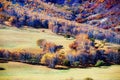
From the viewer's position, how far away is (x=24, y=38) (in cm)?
545

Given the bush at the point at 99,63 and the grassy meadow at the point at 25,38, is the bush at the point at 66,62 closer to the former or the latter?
the grassy meadow at the point at 25,38

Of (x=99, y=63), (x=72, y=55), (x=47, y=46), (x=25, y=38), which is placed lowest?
(x=99, y=63)

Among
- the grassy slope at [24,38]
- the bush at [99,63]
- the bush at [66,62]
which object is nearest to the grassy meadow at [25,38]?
the grassy slope at [24,38]

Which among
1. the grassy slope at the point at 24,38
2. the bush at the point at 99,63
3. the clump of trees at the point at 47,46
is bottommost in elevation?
the bush at the point at 99,63

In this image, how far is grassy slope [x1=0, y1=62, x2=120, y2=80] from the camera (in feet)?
17.4

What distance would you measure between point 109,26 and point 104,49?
1.09ft

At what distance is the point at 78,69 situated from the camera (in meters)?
5.54

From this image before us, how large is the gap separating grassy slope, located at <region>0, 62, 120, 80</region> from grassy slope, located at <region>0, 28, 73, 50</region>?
24cm

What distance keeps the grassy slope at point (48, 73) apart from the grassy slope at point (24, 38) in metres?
0.24

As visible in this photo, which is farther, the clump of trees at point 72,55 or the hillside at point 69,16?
the hillside at point 69,16

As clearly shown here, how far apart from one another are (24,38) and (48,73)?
54 centimetres

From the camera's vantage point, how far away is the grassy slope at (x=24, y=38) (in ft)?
17.6

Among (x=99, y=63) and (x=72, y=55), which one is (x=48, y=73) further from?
(x=99, y=63)

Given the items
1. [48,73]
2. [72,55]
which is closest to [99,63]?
[72,55]
